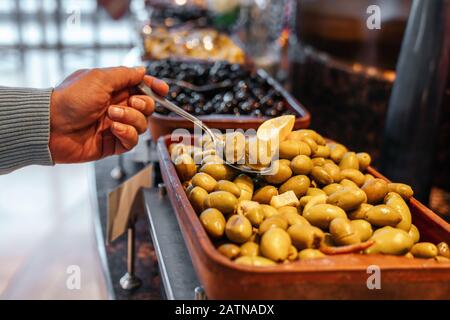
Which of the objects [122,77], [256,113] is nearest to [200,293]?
[122,77]

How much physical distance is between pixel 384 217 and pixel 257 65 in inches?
97.6

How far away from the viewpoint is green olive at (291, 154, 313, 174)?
1149mm

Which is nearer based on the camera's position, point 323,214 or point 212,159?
point 323,214

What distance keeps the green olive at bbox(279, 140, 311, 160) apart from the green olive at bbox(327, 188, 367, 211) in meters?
0.17

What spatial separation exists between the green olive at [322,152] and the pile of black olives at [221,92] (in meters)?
0.62

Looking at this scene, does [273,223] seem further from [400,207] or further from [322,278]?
[400,207]

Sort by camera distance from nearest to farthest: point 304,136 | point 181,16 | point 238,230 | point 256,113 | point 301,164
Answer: point 238,230
point 301,164
point 304,136
point 256,113
point 181,16

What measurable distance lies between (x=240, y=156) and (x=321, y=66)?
248 cm

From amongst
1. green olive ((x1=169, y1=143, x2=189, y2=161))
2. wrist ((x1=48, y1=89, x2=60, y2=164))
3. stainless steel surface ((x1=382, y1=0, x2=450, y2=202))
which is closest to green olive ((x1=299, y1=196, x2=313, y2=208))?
green olive ((x1=169, y1=143, x2=189, y2=161))

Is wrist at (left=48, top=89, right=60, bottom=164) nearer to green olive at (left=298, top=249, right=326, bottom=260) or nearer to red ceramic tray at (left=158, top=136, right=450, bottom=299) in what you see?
red ceramic tray at (left=158, top=136, right=450, bottom=299)

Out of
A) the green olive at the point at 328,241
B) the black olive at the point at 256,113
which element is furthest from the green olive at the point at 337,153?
the black olive at the point at 256,113

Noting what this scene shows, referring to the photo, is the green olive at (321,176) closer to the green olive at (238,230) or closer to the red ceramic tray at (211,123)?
the green olive at (238,230)

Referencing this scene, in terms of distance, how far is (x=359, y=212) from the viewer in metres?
1.05
